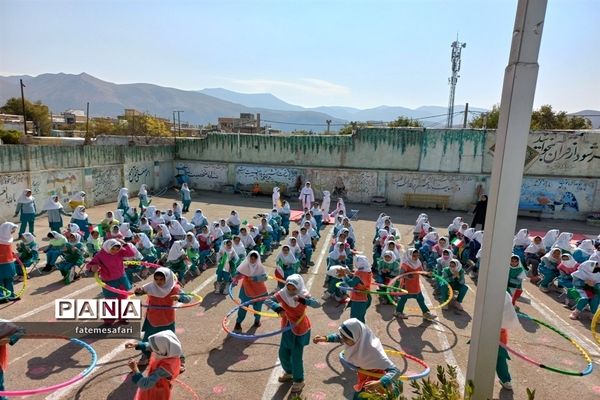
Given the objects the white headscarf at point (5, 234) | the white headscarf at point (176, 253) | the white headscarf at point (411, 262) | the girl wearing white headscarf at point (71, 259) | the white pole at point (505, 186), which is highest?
the white pole at point (505, 186)

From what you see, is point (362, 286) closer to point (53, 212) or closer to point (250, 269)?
point (250, 269)

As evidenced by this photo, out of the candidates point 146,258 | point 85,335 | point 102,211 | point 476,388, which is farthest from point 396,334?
point 102,211

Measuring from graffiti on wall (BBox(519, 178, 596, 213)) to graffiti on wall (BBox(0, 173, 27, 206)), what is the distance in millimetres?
23667

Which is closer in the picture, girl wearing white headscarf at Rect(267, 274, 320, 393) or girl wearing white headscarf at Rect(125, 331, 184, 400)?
girl wearing white headscarf at Rect(125, 331, 184, 400)

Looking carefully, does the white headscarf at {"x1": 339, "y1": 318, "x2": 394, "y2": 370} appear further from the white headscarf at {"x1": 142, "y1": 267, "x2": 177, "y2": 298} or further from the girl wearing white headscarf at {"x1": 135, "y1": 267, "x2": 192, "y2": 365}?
the white headscarf at {"x1": 142, "y1": 267, "x2": 177, "y2": 298}

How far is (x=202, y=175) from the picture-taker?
27266mm

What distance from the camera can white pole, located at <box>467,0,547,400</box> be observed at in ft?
11.0

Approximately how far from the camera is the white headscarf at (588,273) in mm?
8633

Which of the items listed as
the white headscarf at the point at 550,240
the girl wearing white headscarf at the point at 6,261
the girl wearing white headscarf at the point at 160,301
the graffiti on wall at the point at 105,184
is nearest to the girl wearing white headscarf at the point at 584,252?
the white headscarf at the point at 550,240

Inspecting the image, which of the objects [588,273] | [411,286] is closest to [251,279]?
[411,286]

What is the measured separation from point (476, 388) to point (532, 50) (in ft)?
10.2

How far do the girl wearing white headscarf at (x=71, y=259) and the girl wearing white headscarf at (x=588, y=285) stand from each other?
11686 mm

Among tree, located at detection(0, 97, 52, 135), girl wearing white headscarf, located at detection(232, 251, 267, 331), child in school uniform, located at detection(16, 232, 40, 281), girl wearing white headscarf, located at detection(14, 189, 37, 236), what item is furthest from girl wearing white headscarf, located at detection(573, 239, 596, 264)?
tree, located at detection(0, 97, 52, 135)

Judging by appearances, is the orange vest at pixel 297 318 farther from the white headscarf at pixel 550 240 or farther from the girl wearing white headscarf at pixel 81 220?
the white headscarf at pixel 550 240
